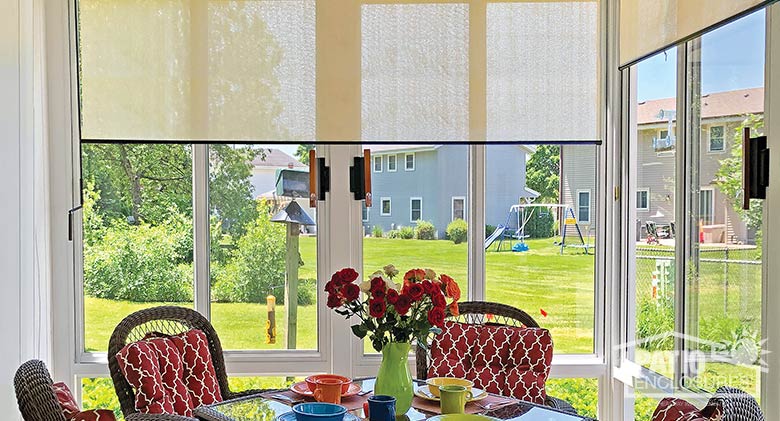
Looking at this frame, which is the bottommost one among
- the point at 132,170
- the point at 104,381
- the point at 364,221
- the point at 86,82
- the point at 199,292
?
the point at 104,381

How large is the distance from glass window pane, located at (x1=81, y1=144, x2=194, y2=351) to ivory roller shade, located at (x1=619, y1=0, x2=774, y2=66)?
2238 mm

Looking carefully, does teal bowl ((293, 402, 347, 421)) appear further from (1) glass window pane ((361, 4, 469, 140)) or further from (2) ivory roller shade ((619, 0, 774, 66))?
(2) ivory roller shade ((619, 0, 774, 66))

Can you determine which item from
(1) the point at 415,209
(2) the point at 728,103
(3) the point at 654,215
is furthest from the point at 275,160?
(2) the point at 728,103

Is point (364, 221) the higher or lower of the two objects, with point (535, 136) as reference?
lower

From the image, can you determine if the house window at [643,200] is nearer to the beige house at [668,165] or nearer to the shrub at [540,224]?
the beige house at [668,165]

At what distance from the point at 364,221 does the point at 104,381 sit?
5.10 ft

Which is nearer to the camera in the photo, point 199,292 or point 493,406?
point 493,406

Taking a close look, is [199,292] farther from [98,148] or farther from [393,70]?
[393,70]

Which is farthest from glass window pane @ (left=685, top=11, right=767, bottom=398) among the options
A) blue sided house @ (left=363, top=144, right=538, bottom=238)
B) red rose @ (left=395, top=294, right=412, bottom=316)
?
red rose @ (left=395, top=294, right=412, bottom=316)

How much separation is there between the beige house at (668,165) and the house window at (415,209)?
2.46ft

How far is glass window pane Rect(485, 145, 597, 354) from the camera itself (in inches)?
157

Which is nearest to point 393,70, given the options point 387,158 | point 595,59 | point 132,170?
point 387,158

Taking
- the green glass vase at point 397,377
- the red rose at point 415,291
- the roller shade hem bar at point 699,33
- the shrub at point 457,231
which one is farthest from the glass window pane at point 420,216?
the red rose at point 415,291

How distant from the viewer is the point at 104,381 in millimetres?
3891
